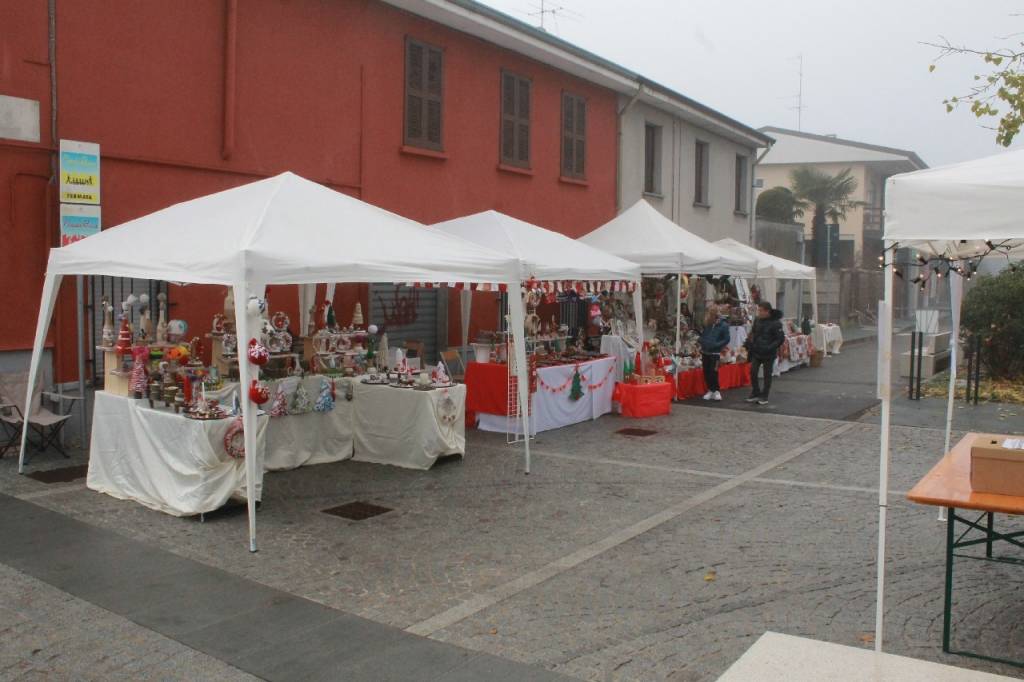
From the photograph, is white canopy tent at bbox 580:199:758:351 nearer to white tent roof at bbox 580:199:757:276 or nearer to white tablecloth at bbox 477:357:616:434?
white tent roof at bbox 580:199:757:276

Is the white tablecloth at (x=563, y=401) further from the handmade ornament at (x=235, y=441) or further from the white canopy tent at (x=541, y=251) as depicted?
the handmade ornament at (x=235, y=441)

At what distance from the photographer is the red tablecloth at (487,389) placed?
10.5 metres

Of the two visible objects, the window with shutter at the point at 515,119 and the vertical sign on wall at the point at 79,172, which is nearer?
the vertical sign on wall at the point at 79,172

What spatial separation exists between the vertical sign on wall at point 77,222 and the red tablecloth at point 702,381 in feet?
28.1

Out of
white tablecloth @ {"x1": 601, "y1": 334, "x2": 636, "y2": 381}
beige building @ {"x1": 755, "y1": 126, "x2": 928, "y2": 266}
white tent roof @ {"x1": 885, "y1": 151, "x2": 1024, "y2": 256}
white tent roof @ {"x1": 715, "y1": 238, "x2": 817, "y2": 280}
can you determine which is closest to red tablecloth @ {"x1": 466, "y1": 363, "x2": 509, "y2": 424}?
white tablecloth @ {"x1": 601, "y1": 334, "x2": 636, "y2": 381}

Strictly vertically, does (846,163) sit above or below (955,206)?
above

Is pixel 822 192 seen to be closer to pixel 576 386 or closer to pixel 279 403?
pixel 576 386

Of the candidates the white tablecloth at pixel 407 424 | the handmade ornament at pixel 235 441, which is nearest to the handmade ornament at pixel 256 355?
the handmade ornament at pixel 235 441

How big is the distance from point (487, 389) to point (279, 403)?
130 inches

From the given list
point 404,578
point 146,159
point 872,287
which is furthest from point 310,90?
point 872,287

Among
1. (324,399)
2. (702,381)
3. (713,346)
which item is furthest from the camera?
(702,381)

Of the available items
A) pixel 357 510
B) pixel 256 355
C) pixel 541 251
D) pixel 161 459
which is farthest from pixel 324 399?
pixel 541 251

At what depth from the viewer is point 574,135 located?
53.4ft

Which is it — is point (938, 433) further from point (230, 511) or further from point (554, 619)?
point (230, 511)
